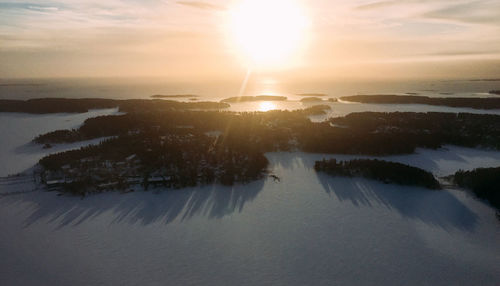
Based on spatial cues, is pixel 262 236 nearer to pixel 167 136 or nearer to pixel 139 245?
pixel 139 245

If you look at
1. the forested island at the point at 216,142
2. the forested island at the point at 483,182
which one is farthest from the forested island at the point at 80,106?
the forested island at the point at 483,182

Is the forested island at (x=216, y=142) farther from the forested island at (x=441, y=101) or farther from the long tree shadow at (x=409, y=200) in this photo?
the forested island at (x=441, y=101)

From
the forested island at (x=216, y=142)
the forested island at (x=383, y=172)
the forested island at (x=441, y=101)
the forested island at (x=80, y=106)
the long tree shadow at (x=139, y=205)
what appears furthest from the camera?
the forested island at (x=441, y=101)

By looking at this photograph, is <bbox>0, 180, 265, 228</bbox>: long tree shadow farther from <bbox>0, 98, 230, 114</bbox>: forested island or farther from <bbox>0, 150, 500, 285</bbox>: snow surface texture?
<bbox>0, 98, 230, 114</bbox>: forested island

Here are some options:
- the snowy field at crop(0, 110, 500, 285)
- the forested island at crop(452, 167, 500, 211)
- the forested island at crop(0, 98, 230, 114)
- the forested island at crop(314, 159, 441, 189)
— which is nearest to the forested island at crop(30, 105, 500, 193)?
the forested island at crop(314, 159, 441, 189)

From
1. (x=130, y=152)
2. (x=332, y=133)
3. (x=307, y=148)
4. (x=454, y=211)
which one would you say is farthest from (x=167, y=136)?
(x=454, y=211)

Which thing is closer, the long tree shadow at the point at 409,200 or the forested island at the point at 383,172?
the long tree shadow at the point at 409,200
